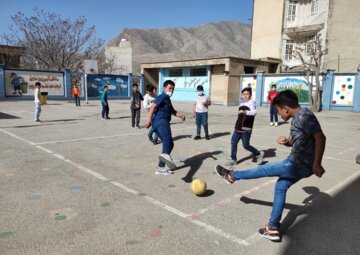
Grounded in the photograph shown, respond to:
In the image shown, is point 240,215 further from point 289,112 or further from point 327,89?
point 327,89

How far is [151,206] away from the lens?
421 cm

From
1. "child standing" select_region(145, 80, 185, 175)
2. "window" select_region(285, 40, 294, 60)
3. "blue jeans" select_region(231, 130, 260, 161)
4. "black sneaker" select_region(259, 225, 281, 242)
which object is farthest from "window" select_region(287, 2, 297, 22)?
"black sneaker" select_region(259, 225, 281, 242)

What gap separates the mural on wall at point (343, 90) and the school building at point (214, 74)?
738 cm

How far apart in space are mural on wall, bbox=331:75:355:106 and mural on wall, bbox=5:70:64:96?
23.6 metres

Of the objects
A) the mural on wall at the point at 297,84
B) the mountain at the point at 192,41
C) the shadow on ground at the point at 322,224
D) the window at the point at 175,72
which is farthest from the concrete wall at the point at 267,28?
the mountain at the point at 192,41

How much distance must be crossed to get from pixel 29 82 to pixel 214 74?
1657cm

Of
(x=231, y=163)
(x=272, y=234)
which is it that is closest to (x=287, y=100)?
(x=272, y=234)

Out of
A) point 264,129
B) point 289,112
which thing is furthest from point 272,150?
point 289,112

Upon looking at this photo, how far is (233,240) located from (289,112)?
156 cm

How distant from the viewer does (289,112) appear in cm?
336

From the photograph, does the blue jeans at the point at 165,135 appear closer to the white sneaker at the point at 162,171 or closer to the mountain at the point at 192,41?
the white sneaker at the point at 162,171

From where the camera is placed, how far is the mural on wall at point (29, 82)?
2533 centimetres

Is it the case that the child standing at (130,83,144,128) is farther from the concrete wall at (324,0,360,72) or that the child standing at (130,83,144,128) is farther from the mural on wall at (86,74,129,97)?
the concrete wall at (324,0,360,72)

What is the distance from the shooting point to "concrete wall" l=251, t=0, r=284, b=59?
3209 centimetres
